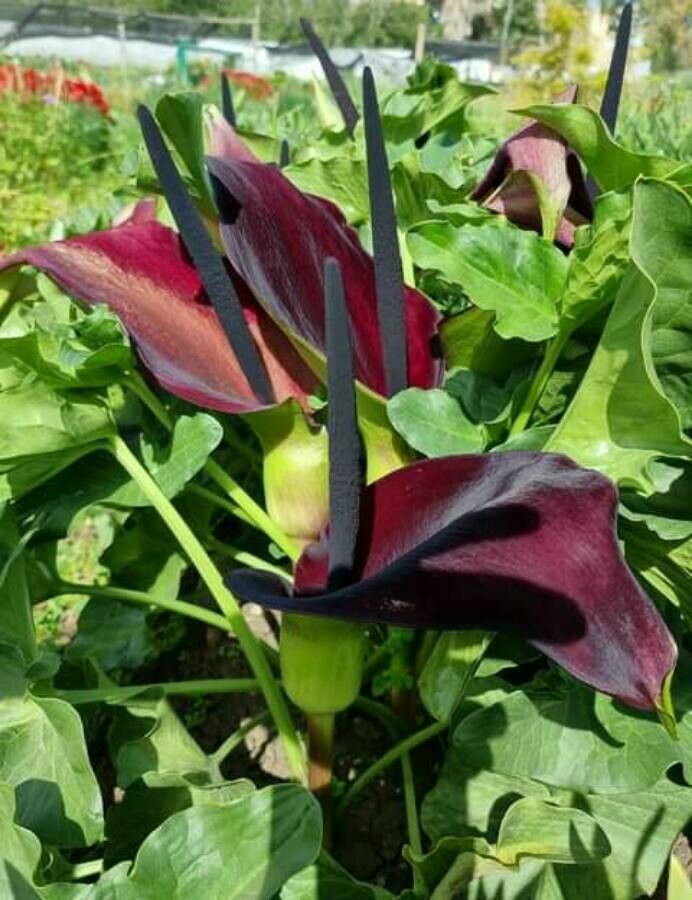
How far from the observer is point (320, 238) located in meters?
0.52

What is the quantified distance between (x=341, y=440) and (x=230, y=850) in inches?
6.8

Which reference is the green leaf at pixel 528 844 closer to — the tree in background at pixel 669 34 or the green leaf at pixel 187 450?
the green leaf at pixel 187 450

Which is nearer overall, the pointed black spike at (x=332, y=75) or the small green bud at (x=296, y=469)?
the small green bud at (x=296, y=469)

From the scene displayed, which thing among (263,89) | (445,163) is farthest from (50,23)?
(445,163)

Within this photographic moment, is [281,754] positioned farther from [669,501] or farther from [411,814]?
[669,501]

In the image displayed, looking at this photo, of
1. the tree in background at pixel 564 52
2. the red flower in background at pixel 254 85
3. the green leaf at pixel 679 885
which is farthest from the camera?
the red flower in background at pixel 254 85

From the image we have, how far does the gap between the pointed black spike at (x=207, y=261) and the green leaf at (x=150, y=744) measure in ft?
0.60

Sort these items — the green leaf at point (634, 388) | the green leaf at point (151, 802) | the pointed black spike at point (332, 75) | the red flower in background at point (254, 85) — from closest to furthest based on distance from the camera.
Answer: the green leaf at point (634, 388) < the green leaf at point (151, 802) < the pointed black spike at point (332, 75) < the red flower in background at point (254, 85)

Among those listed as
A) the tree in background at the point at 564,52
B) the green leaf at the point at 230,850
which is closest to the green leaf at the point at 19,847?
the green leaf at the point at 230,850

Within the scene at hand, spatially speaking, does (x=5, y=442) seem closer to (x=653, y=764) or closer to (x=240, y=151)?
(x=240, y=151)

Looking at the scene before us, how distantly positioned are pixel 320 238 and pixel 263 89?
17.9 ft

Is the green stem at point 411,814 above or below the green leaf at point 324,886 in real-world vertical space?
below

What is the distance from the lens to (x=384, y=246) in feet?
1.55

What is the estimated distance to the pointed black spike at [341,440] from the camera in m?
0.39
